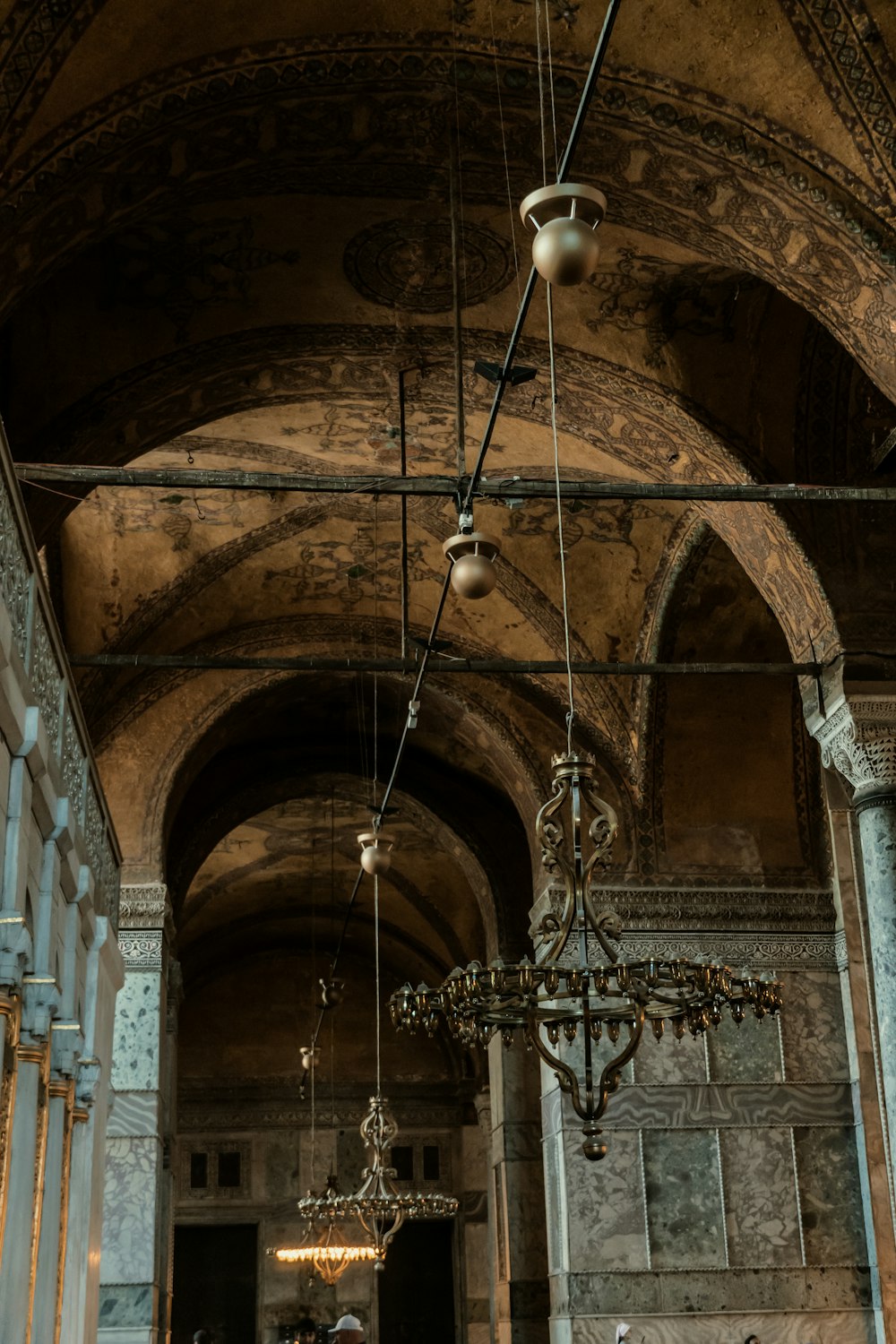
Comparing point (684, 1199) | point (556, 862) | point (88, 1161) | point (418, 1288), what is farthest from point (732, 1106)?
point (418, 1288)

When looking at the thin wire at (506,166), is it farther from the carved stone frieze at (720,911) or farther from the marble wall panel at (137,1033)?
the marble wall panel at (137,1033)

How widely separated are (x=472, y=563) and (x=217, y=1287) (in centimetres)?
Result: 1661

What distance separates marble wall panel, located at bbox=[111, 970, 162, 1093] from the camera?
11633 millimetres

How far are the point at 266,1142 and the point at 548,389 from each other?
14.4m

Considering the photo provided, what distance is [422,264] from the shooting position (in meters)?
8.48

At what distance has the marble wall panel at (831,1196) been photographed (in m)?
10.8

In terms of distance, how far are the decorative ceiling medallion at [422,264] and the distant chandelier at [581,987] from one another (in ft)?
10.7

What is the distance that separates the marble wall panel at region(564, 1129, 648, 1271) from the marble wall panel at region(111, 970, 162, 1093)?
3151mm

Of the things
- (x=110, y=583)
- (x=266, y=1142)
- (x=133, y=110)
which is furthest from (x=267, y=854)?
(x=133, y=110)

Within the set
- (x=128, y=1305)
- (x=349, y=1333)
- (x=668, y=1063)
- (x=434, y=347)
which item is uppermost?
(x=434, y=347)

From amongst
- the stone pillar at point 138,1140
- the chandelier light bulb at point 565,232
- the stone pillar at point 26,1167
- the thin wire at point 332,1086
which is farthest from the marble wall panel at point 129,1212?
the thin wire at point 332,1086

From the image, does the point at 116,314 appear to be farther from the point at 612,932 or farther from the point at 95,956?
the point at 612,932

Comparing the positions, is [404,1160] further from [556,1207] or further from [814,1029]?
[814,1029]

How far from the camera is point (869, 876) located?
322 inches
